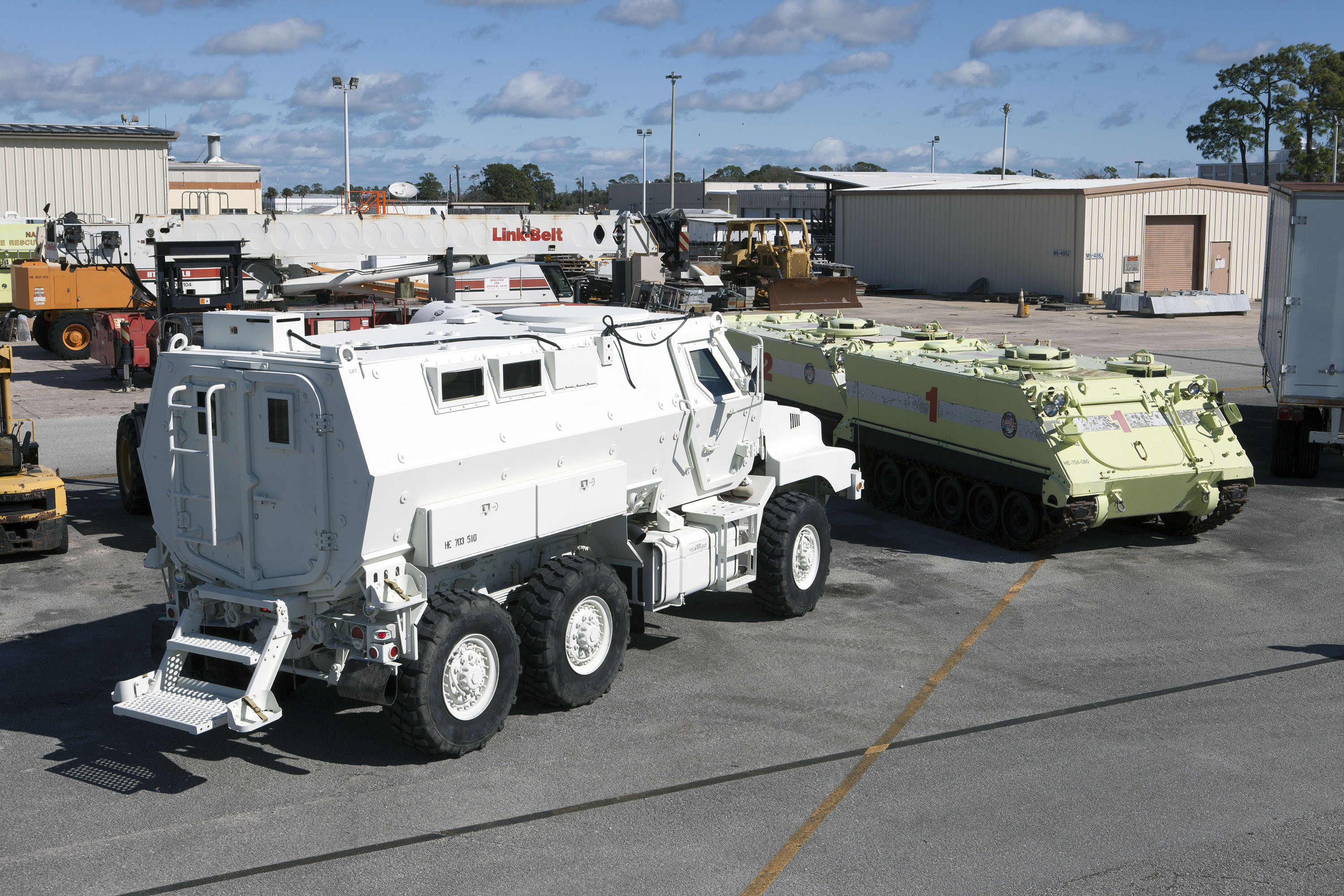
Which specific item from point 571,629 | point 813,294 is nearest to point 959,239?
point 813,294

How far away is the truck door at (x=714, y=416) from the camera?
10406mm

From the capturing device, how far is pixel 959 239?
4547 centimetres

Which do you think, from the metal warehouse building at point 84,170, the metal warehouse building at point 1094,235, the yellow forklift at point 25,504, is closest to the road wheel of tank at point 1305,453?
the yellow forklift at point 25,504

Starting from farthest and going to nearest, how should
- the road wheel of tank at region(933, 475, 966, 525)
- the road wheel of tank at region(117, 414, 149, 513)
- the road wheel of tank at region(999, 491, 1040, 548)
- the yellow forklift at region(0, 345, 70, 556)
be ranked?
the road wheel of tank at region(117, 414, 149, 513), the road wheel of tank at region(933, 475, 966, 525), the road wheel of tank at region(999, 491, 1040, 548), the yellow forklift at region(0, 345, 70, 556)

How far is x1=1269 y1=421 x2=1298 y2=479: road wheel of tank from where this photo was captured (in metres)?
17.2

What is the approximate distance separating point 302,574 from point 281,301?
11.5 m

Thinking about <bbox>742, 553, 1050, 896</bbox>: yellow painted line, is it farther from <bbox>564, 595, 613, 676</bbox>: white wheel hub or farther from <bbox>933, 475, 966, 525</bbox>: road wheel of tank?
<bbox>933, 475, 966, 525</bbox>: road wheel of tank

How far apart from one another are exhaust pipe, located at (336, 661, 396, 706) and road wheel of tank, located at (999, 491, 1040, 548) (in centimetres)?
756

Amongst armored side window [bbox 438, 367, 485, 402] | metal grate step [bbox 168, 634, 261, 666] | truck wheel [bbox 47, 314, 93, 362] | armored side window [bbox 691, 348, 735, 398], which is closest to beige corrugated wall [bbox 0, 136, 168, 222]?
truck wheel [bbox 47, 314, 93, 362]

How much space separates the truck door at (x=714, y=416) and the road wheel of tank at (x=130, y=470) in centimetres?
712

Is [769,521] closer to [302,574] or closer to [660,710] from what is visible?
[660,710]

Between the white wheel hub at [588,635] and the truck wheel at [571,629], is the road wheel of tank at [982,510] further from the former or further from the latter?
the white wheel hub at [588,635]

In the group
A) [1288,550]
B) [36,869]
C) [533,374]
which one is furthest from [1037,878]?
[1288,550]

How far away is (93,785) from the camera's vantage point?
8.01 m
